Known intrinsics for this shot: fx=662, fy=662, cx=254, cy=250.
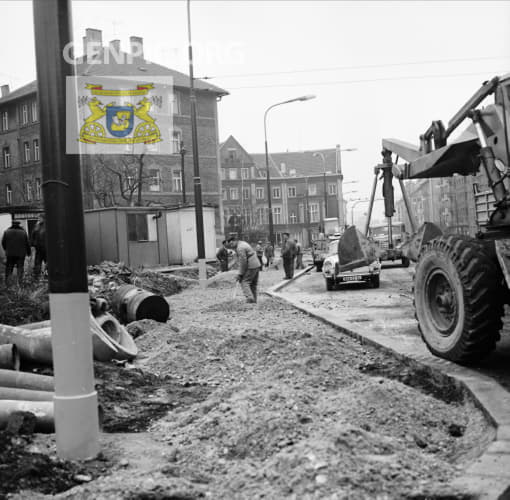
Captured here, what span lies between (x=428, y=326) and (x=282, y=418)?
10.9 ft

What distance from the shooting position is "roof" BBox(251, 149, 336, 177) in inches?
4176

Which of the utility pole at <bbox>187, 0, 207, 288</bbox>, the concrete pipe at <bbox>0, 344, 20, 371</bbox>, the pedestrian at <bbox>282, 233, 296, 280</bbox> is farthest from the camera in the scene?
the pedestrian at <bbox>282, 233, 296, 280</bbox>

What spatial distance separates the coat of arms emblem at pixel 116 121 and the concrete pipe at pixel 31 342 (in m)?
2.19

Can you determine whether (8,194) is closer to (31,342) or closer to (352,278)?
(352,278)

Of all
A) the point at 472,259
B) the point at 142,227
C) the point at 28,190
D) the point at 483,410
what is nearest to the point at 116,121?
the point at 472,259

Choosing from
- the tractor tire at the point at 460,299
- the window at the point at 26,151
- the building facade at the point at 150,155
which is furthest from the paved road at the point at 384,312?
the window at the point at 26,151

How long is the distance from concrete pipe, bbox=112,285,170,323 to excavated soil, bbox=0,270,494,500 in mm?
3739

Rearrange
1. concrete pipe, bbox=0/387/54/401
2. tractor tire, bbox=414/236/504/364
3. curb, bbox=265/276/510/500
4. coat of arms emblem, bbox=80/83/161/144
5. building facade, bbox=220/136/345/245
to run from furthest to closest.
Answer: building facade, bbox=220/136/345/245, coat of arms emblem, bbox=80/83/161/144, tractor tire, bbox=414/236/504/364, concrete pipe, bbox=0/387/54/401, curb, bbox=265/276/510/500

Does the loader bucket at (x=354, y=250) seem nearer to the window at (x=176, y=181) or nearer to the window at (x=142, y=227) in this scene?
the window at (x=142, y=227)

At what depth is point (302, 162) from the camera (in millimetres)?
107500

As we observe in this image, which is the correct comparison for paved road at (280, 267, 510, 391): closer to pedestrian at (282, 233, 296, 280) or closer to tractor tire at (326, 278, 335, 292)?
tractor tire at (326, 278, 335, 292)

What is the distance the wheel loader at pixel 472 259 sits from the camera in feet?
20.7

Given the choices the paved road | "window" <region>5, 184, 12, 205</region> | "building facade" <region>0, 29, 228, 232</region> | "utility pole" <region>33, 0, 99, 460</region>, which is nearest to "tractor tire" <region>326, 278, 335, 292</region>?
the paved road

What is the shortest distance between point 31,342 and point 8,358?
0.52 meters
